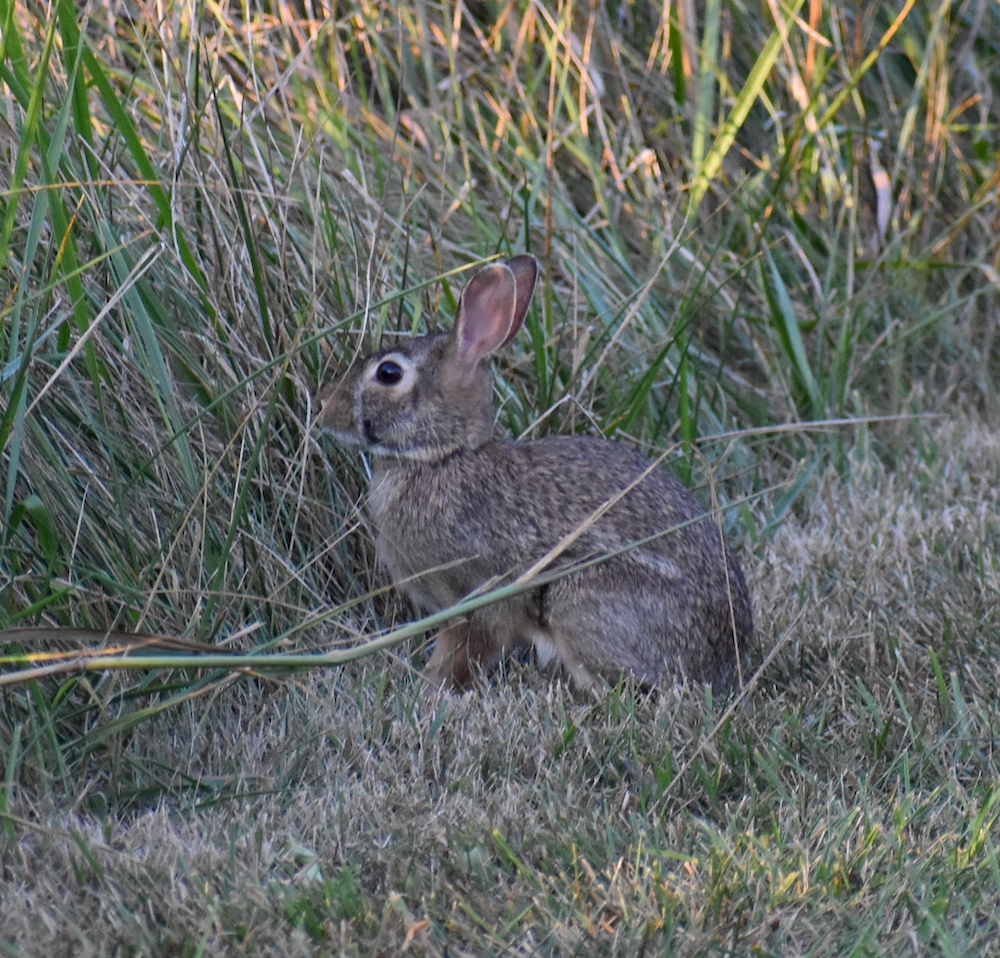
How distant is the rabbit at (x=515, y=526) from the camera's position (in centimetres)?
293

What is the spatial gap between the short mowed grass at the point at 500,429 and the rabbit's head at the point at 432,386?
5.4 inches

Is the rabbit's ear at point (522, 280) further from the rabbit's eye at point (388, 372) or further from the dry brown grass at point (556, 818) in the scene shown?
the dry brown grass at point (556, 818)

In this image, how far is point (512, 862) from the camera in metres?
2.14

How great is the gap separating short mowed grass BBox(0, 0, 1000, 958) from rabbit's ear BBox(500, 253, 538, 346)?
0.95ft

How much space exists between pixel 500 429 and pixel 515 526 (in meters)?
0.64

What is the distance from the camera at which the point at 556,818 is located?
89.0 inches

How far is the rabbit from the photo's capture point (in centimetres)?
293

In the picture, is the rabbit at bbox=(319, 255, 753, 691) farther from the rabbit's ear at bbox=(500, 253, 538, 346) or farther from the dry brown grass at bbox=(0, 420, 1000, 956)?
the dry brown grass at bbox=(0, 420, 1000, 956)

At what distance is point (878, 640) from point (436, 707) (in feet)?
3.30

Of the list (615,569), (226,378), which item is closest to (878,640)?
(615,569)

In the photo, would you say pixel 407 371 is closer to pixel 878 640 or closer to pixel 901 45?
Result: pixel 878 640

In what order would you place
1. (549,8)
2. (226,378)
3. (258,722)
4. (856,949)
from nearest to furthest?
1. (856,949)
2. (258,722)
3. (226,378)
4. (549,8)

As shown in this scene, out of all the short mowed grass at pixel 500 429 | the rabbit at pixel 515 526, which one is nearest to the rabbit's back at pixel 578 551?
the rabbit at pixel 515 526

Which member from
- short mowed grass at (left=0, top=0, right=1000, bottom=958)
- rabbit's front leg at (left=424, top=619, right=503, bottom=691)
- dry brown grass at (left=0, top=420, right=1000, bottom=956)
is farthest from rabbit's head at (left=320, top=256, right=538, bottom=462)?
dry brown grass at (left=0, top=420, right=1000, bottom=956)
